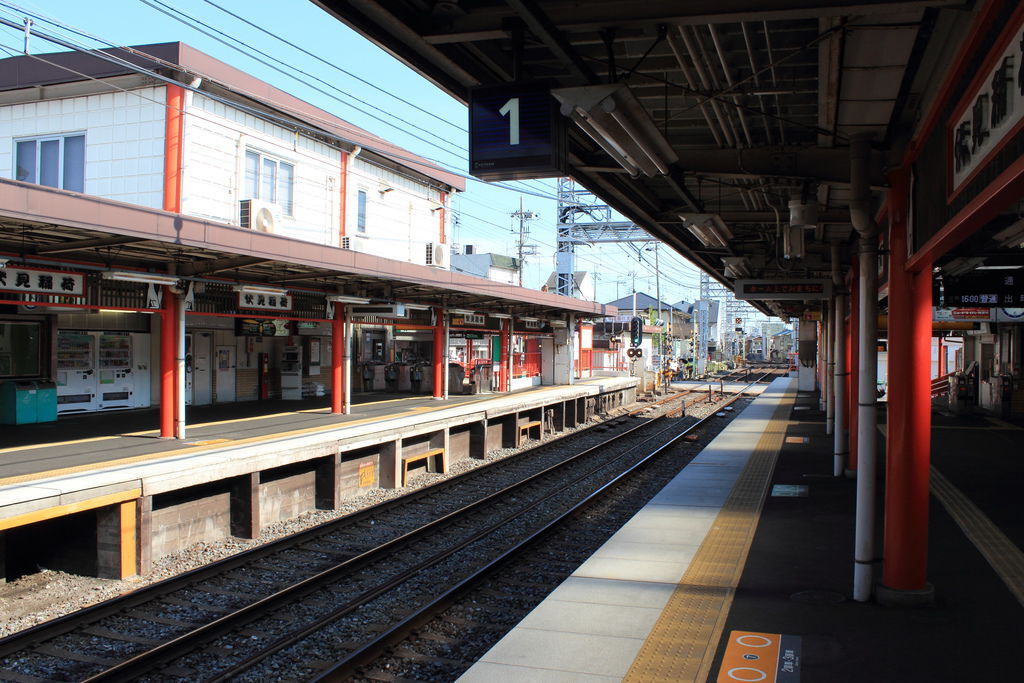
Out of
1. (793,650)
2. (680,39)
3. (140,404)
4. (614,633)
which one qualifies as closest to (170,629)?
(614,633)

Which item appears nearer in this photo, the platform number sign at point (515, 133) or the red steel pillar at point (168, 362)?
the platform number sign at point (515, 133)

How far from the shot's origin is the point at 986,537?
307 inches

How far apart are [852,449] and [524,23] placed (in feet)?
31.8

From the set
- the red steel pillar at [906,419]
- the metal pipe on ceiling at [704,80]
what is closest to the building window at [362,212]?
the metal pipe on ceiling at [704,80]

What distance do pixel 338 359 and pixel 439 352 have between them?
4886mm

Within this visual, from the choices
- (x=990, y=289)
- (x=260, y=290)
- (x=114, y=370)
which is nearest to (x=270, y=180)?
(x=260, y=290)

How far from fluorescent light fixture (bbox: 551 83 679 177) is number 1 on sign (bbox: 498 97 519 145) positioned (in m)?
0.32

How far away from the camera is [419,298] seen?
1864 centimetres

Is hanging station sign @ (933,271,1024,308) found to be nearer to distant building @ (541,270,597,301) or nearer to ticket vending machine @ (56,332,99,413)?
ticket vending machine @ (56,332,99,413)

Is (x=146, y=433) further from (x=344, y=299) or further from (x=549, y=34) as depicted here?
(x=549, y=34)

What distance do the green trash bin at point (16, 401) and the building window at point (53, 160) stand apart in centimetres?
454

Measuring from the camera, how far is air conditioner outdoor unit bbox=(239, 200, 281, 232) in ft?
48.0

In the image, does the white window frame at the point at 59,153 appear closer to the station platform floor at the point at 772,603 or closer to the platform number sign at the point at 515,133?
the station platform floor at the point at 772,603

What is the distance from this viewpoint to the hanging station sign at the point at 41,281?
882 cm
